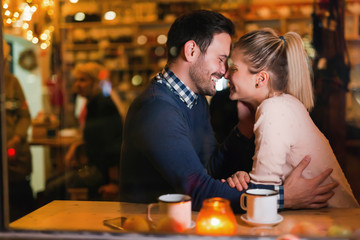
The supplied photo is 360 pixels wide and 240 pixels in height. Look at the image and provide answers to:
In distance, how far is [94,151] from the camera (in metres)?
3.59

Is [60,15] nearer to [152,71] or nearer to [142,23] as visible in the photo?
[142,23]

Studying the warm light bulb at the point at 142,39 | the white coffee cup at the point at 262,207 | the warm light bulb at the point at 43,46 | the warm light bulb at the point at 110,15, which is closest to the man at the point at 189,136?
the white coffee cup at the point at 262,207

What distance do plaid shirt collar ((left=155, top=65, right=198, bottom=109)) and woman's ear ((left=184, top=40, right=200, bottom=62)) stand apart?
99 millimetres

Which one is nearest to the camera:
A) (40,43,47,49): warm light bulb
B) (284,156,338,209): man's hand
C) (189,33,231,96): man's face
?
(284,156,338,209): man's hand

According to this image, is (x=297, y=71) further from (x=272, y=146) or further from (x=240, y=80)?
(x=272, y=146)

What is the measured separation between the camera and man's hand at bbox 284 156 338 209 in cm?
134

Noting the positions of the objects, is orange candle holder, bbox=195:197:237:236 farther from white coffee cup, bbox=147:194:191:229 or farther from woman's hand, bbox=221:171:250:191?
woman's hand, bbox=221:171:250:191

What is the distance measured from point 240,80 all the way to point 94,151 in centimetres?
238

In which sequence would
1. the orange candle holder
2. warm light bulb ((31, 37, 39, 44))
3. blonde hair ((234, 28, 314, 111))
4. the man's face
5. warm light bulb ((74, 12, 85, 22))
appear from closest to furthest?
the orange candle holder → blonde hair ((234, 28, 314, 111)) → the man's face → warm light bulb ((31, 37, 39, 44)) → warm light bulb ((74, 12, 85, 22))

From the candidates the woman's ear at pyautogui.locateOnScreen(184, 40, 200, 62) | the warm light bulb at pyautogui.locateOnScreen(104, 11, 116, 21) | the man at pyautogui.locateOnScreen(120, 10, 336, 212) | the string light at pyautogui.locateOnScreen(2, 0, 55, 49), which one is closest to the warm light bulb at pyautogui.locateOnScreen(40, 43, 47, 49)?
the string light at pyautogui.locateOnScreen(2, 0, 55, 49)

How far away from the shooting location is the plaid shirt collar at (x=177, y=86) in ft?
5.24

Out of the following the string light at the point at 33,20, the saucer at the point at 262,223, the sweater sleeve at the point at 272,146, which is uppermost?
the string light at the point at 33,20

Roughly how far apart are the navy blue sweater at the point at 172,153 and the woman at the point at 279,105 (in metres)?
0.14

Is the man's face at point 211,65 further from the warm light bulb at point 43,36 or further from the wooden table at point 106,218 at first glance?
the warm light bulb at point 43,36
